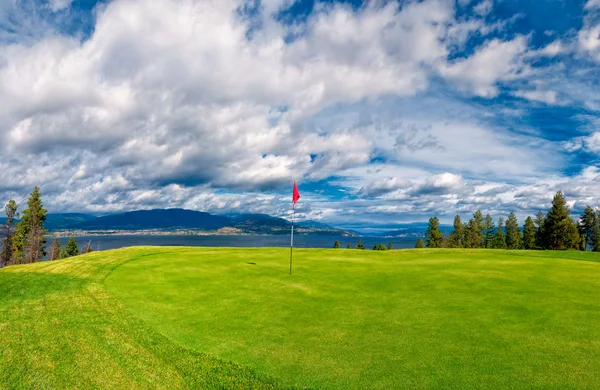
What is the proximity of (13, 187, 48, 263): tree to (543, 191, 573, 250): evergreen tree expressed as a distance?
371 ft

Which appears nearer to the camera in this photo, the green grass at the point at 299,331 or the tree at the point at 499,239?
the green grass at the point at 299,331

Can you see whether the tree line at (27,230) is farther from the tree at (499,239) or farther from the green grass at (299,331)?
the tree at (499,239)

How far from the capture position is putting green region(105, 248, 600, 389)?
7.64 metres

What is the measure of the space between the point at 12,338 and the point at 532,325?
1497cm

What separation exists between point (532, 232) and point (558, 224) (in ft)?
76.2

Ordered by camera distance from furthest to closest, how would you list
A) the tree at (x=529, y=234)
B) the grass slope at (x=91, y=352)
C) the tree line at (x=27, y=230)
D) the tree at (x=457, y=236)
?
the tree at (x=457, y=236) < the tree at (x=529, y=234) < the tree line at (x=27, y=230) < the grass slope at (x=91, y=352)

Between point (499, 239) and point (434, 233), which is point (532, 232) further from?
point (434, 233)

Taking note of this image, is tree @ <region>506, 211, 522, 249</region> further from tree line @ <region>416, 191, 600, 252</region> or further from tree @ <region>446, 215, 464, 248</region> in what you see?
tree @ <region>446, 215, 464, 248</region>

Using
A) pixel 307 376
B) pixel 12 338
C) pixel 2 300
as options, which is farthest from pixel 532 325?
pixel 2 300

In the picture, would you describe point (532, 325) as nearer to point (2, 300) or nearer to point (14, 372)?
point (14, 372)

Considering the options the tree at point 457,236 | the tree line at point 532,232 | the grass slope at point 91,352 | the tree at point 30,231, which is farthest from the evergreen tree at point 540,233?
the tree at point 30,231

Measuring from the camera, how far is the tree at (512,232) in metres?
109

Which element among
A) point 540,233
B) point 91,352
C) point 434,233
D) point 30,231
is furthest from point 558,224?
point 30,231

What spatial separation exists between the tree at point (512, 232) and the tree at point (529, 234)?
6.69 m
